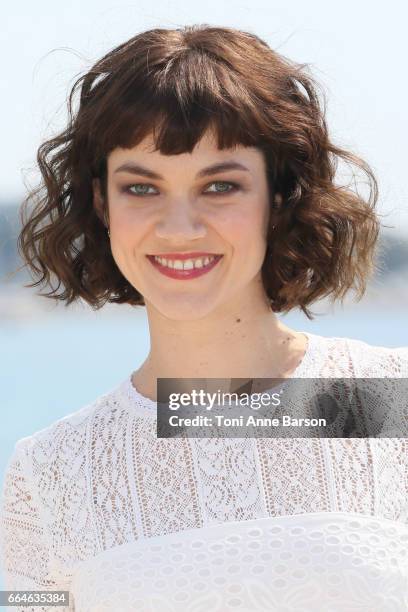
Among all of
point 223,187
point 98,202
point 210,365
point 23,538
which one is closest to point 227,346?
point 210,365

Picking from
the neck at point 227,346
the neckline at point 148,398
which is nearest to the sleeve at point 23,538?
the neckline at point 148,398

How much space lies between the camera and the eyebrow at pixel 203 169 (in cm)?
205

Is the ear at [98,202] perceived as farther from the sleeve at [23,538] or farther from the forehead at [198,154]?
the sleeve at [23,538]

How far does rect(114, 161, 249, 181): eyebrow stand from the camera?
2055 millimetres

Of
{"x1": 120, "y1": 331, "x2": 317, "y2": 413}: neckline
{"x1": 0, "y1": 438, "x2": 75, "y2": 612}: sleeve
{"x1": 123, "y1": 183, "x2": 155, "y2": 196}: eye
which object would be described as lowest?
{"x1": 0, "y1": 438, "x2": 75, "y2": 612}: sleeve

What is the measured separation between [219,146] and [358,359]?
48cm

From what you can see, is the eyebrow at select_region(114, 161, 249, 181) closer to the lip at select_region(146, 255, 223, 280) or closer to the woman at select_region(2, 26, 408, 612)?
the woman at select_region(2, 26, 408, 612)

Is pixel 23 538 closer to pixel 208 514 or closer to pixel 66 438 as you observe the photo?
pixel 66 438

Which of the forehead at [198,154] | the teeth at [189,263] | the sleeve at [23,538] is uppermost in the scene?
the forehead at [198,154]

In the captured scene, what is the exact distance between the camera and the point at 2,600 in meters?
2.23

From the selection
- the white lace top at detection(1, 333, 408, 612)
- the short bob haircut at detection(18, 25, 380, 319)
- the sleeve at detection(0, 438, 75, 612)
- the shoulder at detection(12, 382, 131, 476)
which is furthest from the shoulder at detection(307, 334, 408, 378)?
the sleeve at detection(0, 438, 75, 612)

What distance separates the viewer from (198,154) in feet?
6.74

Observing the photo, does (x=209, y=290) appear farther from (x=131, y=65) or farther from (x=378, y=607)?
(x=378, y=607)

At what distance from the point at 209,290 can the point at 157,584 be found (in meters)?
0.51
